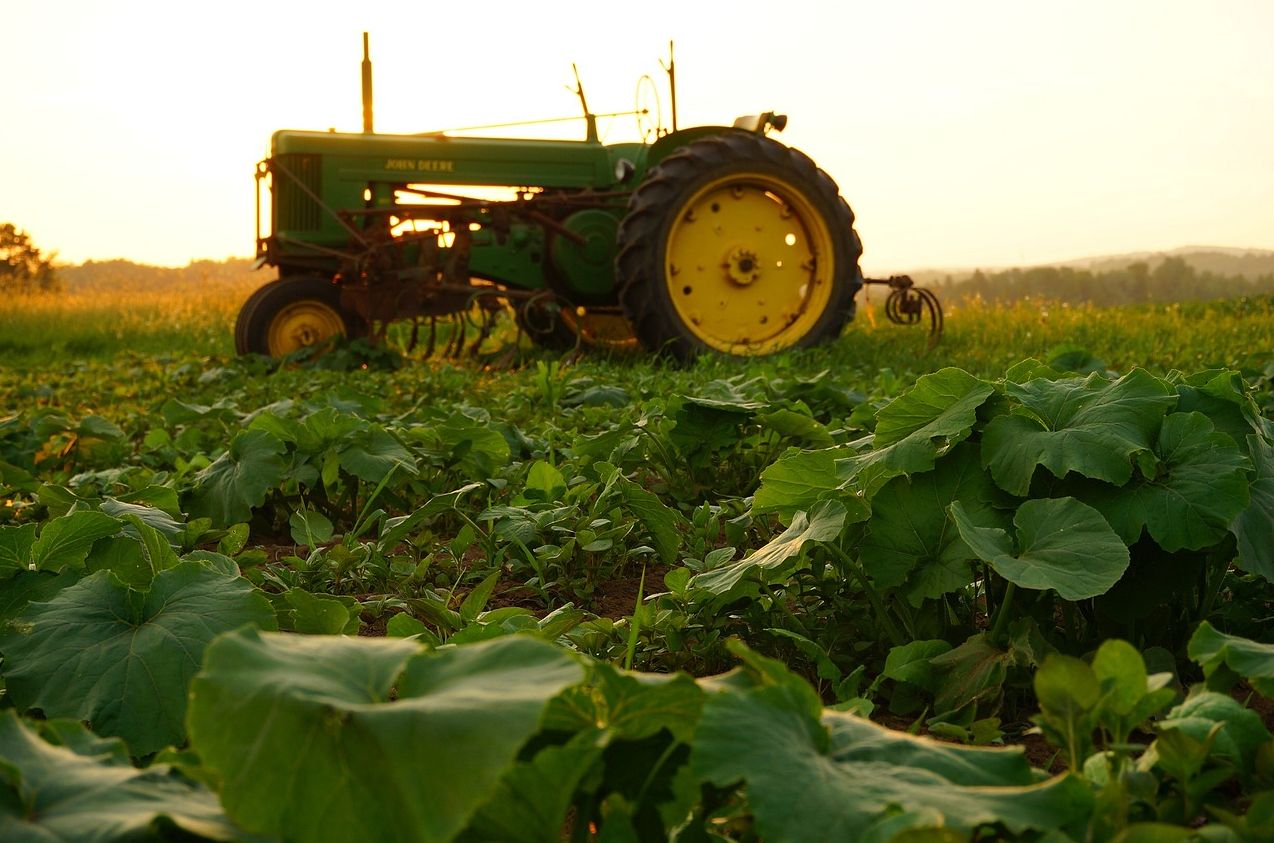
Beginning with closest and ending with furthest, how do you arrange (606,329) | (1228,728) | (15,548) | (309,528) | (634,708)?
(634,708) < (1228,728) < (15,548) < (309,528) < (606,329)

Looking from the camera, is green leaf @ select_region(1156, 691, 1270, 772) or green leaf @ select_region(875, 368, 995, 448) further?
green leaf @ select_region(875, 368, 995, 448)

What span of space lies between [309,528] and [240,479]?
9.7 inches

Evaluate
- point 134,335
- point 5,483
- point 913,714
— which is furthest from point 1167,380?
point 134,335

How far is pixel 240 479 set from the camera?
2.53m

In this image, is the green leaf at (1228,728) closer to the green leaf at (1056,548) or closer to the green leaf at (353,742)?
the green leaf at (1056,548)

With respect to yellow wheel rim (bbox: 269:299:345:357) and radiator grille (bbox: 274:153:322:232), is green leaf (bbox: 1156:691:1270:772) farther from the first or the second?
radiator grille (bbox: 274:153:322:232)

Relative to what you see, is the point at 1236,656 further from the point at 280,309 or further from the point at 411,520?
the point at 280,309

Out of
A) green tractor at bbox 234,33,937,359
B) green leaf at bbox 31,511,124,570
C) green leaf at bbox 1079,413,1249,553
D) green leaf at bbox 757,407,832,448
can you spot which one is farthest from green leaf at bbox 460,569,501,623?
green tractor at bbox 234,33,937,359

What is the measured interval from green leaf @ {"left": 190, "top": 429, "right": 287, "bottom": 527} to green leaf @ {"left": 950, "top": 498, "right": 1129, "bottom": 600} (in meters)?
1.66

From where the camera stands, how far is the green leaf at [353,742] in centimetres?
69

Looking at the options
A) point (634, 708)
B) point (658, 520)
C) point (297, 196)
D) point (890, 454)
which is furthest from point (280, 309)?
point (634, 708)

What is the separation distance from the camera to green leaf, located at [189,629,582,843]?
2.25 ft

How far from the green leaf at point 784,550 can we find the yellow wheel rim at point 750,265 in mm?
5152

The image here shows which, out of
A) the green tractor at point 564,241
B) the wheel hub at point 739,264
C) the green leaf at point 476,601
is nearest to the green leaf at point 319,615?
the green leaf at point 476,601
